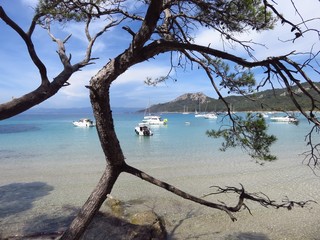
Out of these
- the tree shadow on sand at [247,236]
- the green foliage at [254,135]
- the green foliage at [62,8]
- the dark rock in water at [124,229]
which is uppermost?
the green foliage at [62,8]

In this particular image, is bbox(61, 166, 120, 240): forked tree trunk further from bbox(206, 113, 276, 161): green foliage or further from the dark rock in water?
the dark rock in water

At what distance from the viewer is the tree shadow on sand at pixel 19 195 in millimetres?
7838

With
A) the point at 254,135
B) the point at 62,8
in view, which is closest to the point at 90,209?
the point at 254,135

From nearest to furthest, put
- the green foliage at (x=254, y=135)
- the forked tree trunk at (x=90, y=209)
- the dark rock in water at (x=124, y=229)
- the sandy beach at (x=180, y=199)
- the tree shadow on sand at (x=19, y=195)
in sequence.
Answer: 1. the forked tree trunk at (x=90, y=209)
2. the green foliage at (x=254, y=135)
3. the dark rock in water at (x=124, y=229)
4. the sandy beach at (x=180, y=199)
5. the tree shadow on sand at (x=19, y=195)

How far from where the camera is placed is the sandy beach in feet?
21.0

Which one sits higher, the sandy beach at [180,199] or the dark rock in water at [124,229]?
the dark rock in water at [124,229]

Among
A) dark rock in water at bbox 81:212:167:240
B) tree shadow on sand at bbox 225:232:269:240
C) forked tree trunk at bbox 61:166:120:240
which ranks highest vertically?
forked tree trunk at bbox 61:166:120:240

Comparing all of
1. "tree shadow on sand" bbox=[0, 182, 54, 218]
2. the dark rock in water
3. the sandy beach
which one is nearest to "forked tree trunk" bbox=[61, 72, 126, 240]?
the dark rock in water

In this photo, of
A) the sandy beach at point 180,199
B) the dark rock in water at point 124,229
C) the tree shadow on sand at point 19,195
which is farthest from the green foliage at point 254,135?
the tree shadow on sand at point 19,195

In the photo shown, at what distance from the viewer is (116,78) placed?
237 centimetres

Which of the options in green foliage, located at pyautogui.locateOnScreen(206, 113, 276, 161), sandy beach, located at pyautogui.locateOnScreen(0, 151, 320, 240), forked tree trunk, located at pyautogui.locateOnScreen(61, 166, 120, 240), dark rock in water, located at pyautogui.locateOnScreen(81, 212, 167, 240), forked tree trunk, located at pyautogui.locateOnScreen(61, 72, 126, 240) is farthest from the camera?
sandy beach, located at pyautogui.locateOnScreen(0, 151, 320, 240)

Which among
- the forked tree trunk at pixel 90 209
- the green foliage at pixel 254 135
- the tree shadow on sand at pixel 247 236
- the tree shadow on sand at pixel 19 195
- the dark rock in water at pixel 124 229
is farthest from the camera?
the tree shadow on sand at pixel 19 195

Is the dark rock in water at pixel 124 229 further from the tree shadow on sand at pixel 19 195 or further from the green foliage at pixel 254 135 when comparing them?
the tree shadow on sand at pixel 19 195

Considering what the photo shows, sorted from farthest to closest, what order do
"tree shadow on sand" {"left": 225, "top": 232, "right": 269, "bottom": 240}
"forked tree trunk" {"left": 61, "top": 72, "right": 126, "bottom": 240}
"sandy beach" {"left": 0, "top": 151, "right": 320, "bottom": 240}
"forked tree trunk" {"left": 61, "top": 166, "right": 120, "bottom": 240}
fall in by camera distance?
1. "sandy beach" {"left": 0, "top": 151, "right": 320, "bottom": 240}
2. "tree shadow on sand" {"left": 225, "top": 232, "right": 269, "bottom": 240}
3. "forked tree trunk" {"left": 61, "top": 166, "right": 120, "bottom": 240}
4. "forked tree trunk" {"left": 61, "top": 72, "right": 126, "bottom": 240}
